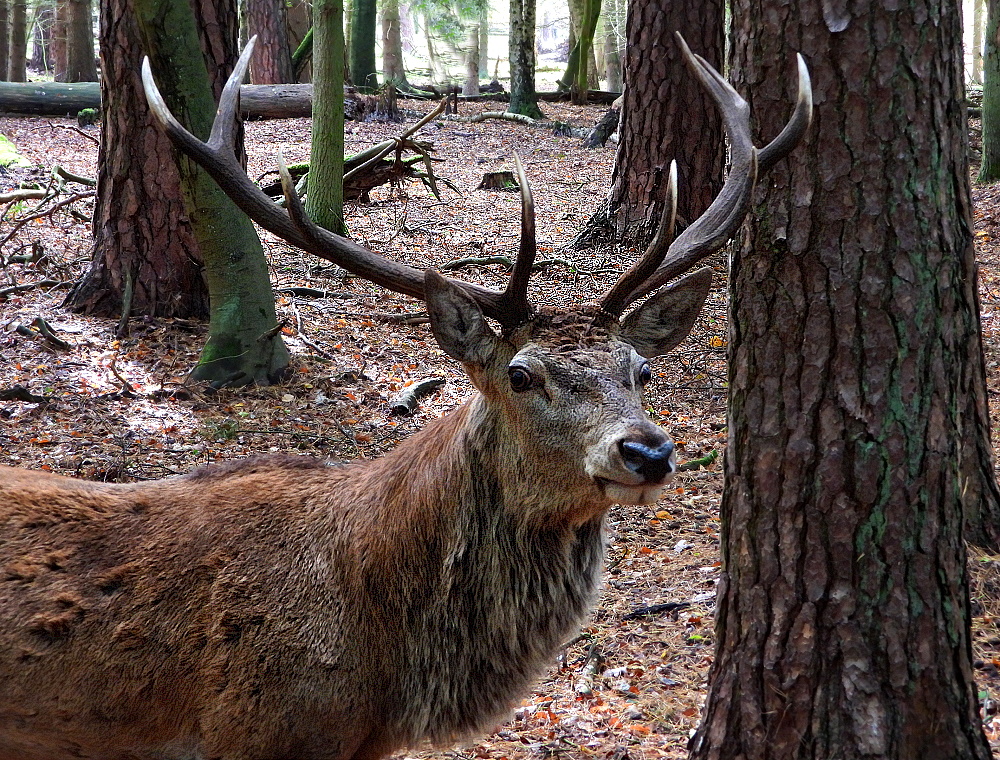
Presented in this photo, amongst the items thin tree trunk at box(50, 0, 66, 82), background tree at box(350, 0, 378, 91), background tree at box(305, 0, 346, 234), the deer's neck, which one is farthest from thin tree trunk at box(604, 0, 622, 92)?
the deer's neck

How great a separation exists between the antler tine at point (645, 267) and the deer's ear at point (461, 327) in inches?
19.9

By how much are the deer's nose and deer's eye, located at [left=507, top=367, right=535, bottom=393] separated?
0.56 meters

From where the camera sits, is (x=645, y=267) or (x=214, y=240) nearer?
(x=645, y=267)

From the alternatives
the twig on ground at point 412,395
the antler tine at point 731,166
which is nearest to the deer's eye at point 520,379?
the antler tine at point 731,166

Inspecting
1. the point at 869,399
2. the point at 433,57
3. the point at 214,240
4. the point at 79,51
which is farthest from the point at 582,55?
the point at 869,399

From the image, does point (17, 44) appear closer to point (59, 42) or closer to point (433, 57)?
point (59, 42)

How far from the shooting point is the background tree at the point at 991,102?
46.1 feet

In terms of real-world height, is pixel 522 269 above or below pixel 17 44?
below

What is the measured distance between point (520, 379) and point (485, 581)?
0.80m

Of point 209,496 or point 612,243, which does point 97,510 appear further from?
point 612,243

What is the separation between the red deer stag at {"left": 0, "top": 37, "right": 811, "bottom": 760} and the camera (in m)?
3.62

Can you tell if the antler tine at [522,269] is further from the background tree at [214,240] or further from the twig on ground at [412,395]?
the background tree at [214,240]

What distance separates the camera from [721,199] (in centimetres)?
384

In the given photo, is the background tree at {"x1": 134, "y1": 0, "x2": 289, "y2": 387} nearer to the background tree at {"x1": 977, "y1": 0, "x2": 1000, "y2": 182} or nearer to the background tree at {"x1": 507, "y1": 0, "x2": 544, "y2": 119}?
the background tree at {"x1": 977, "y1": 0, "x2": 1000, "y2": 182}
